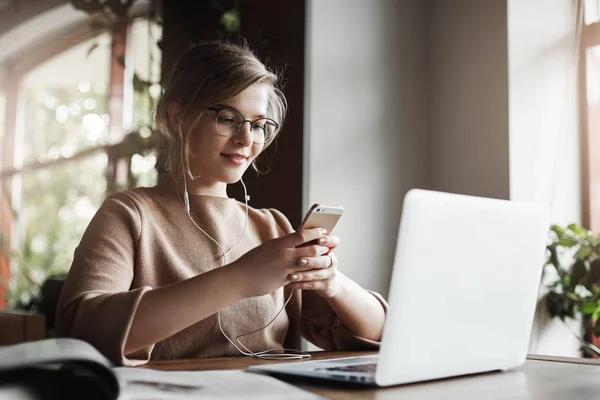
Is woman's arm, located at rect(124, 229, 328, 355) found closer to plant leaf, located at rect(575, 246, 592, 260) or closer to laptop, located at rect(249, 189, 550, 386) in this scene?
laptop, located at rect(249, 189, 550, 386)

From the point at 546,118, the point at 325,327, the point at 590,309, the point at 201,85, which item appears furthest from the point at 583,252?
the point at 201,85

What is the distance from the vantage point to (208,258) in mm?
1415

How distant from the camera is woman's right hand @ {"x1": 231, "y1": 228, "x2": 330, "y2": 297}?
3.50ft

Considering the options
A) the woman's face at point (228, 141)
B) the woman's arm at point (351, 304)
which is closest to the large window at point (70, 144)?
the woman's face at point (228, 141)

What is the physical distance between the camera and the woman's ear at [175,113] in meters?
1.47

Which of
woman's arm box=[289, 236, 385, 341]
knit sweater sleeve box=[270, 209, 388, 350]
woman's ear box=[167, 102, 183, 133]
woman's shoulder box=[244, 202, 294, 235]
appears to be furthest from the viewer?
woman's shoulder box=[244, 202, 294, 235]

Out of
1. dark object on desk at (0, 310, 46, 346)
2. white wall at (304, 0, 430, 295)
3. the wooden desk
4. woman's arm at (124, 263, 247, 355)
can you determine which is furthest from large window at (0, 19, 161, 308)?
the wooden desk

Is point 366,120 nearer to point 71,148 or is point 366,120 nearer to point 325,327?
point 325,327

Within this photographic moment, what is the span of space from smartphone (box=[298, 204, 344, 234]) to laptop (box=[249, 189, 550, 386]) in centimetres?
21

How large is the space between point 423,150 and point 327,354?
5.39 feet

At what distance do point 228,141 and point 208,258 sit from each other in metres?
0.25

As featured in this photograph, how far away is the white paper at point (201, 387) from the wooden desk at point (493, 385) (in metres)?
0.07

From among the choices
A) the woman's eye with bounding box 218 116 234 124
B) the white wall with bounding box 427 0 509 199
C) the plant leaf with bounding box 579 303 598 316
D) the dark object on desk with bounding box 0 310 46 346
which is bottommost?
the dark object on desk with bounding box 0 310 46 346

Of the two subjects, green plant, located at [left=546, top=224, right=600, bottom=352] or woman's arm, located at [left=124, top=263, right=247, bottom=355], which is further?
green plant, located at [left=546, top=224, right=600, bottom=352]
